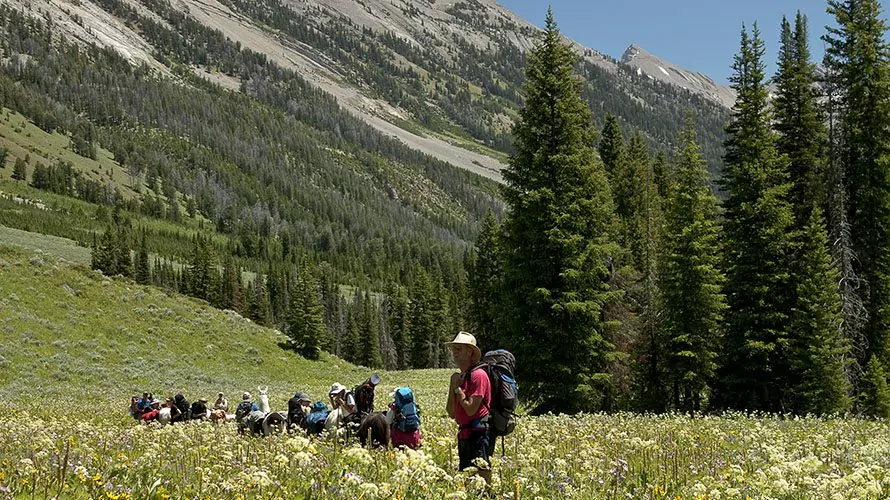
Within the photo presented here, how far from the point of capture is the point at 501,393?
22.1 ft

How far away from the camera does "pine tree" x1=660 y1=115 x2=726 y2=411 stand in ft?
76.5

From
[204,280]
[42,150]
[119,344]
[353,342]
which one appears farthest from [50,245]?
[42,150]

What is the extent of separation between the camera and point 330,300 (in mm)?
126750

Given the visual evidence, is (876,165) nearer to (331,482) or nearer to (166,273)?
(331,482)

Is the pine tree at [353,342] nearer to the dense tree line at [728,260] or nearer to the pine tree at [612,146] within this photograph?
the pine tree at [612,146]

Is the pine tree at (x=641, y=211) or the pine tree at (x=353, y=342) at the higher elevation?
the pine tree at (x=641, y=211)

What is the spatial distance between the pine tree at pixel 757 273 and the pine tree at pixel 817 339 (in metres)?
0.58

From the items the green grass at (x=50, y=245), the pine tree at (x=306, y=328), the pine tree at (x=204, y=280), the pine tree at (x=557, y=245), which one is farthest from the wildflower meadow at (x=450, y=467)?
the pine tree at (x=204, y=280)

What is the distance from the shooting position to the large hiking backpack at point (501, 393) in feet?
22.1

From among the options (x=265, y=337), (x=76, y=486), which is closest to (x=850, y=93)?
(x=76, y=486)

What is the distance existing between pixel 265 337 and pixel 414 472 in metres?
52.3

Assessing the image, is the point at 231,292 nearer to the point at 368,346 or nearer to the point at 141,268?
the point at 141,268

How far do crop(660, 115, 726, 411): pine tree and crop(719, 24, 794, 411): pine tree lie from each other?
67 centimetres

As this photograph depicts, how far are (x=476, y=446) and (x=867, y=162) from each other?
2606cm
